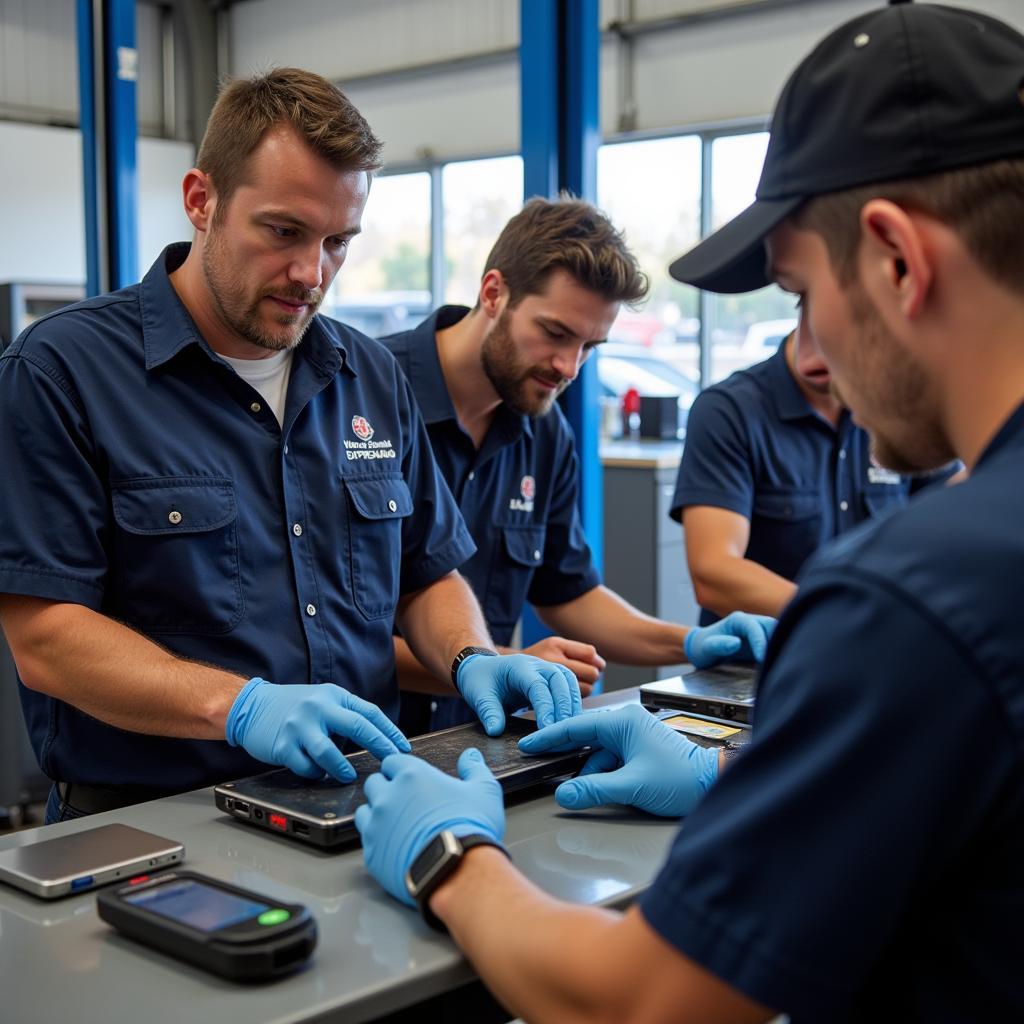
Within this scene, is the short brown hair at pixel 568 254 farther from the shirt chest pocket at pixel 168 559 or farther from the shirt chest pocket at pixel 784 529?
the shirt chest pocket at pixel 168 559

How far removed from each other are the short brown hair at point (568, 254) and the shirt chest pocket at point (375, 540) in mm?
617

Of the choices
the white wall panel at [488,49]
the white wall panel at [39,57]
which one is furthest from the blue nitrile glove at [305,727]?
the white wall panel at [39,57]

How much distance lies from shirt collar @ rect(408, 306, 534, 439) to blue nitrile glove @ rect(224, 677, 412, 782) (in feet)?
2.99

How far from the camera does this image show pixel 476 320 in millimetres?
2260

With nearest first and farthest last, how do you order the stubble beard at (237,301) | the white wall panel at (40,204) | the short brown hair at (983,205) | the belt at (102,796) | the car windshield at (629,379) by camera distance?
1. the short brown hair at (983,205)
2. the belt at (102,796)
3. the stubble beard at (237,301)
4. the car windshield at (629,379)
5. the white wall panel at (40,204)

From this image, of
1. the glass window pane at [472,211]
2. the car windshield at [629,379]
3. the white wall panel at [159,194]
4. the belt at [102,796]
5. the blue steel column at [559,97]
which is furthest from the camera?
the white wall panel at [159,194]

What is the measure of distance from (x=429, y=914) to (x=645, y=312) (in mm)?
5832

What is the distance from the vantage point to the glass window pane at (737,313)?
19.6 ft

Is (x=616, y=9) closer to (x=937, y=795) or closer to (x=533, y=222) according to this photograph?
(x=533, y=222)

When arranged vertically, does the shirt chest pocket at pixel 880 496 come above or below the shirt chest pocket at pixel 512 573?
above

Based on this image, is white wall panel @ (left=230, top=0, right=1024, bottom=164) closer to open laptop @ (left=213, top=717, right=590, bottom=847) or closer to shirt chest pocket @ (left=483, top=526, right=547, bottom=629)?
shirt chest pocket @ (left=483, top=526, right=547, bottom=629)

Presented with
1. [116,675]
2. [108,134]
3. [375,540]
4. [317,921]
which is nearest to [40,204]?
[108,134]

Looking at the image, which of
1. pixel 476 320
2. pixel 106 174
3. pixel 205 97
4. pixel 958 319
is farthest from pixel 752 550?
pixel 205 97

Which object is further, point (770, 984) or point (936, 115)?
point (936, 115)
